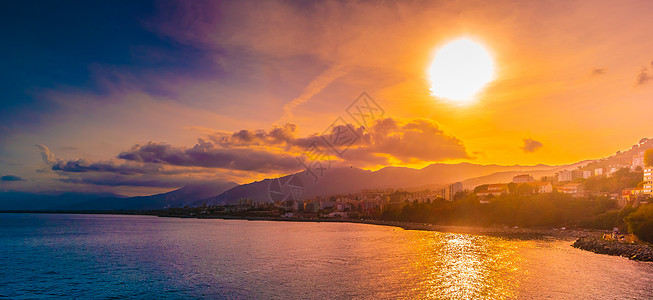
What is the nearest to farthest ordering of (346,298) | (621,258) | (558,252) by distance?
1. (346,298)
2. (621,258)
3. (558,252)

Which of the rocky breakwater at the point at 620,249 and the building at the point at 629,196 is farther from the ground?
the building at the point at 629,196

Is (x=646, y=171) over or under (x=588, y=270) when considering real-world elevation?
over

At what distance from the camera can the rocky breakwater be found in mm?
43406

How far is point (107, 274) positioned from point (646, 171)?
106m

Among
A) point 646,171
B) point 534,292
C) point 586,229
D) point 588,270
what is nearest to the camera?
point 534,292

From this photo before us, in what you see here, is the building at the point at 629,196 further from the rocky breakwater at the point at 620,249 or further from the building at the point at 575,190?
the rocky breakwater at the point at 620,249

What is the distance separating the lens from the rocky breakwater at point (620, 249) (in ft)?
142

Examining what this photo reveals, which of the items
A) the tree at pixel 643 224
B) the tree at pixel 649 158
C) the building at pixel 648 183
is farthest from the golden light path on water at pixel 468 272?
the tree at pixel 649 158

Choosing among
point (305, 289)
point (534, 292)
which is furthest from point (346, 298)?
point (534, 292)

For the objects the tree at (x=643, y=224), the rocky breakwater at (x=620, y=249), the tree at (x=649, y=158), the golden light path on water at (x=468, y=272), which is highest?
the tree at (x=649, y=158)

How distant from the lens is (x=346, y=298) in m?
26.9

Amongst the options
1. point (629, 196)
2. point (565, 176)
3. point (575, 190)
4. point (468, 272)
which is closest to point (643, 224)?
point (468, 272)

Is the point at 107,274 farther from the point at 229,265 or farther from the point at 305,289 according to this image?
the point at 305,289

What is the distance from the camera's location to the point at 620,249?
156 ft
